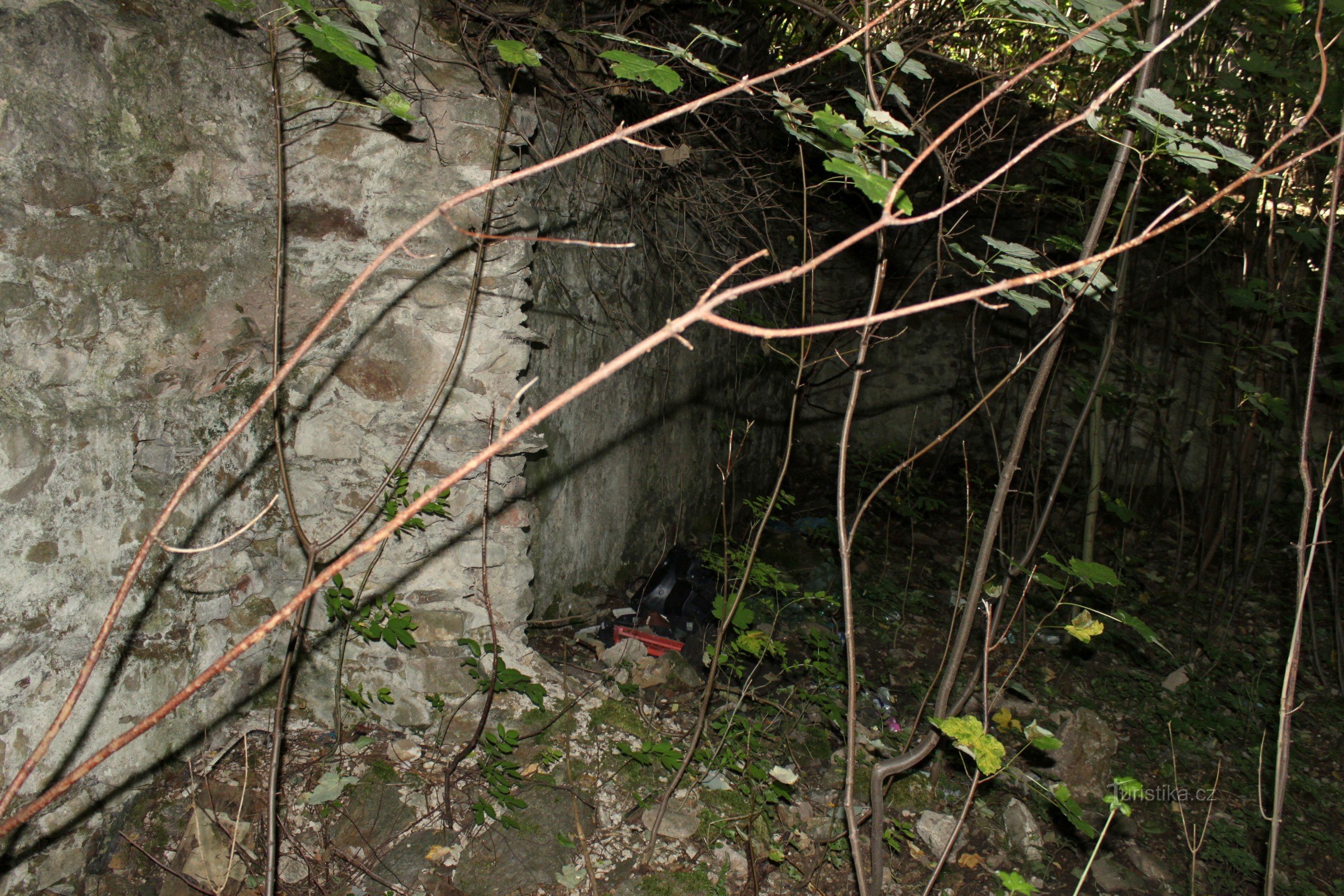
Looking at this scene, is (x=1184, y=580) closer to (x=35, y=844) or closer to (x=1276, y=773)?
(x=1276, y=773)

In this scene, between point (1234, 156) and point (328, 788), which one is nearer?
point (1234, 156)

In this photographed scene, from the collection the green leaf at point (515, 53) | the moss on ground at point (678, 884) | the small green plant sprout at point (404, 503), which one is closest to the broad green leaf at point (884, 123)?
the green leaf at point (515, 53)

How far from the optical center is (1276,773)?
1319 millimetres

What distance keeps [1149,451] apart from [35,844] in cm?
582

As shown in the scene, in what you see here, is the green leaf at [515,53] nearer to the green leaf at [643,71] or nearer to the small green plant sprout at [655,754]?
the green leaf at [643,71]

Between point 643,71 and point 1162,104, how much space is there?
0.92 meters

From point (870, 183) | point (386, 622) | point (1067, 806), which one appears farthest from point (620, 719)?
point (870, 183)

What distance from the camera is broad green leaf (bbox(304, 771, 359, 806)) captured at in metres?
2.03

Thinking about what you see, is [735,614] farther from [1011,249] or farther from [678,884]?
[1011,249]

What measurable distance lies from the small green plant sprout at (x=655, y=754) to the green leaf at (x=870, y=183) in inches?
64.6

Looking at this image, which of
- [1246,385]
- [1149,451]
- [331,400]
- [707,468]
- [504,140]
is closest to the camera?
[504,140]

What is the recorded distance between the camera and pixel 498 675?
213cm

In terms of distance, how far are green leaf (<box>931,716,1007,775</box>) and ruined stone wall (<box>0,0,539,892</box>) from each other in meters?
1.45

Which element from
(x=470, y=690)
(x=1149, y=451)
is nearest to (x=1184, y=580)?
(x=1149, y=451)
